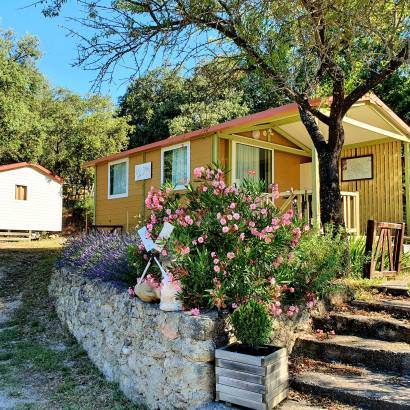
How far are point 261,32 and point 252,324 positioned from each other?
3.62m

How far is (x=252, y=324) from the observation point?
3373 mm

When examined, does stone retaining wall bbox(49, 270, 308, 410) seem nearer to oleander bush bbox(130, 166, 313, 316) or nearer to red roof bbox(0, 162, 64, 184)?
oleander bush bbox(130, 166, 313, 316)

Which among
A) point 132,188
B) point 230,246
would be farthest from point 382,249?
point 132,188

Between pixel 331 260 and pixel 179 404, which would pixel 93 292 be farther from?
pixel 331 260

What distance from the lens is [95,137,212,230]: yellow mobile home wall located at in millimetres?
10086

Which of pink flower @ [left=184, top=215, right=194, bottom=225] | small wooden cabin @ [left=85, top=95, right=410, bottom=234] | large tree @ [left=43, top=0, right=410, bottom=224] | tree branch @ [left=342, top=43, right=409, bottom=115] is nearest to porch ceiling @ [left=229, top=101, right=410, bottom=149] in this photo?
small wooden cabin @ [left=85, top=95, right=410, bottom=234]

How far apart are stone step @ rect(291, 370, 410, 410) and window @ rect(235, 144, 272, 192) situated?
6.67 metres

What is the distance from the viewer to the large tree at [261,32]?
5000 millimetres

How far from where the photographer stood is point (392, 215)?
10.3m

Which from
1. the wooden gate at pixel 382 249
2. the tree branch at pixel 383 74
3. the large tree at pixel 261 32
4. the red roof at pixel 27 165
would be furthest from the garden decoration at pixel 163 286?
the red roof at pixel 27 165

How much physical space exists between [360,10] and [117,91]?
9.90 ft

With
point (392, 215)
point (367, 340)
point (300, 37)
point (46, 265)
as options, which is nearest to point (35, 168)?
point (46, 265)

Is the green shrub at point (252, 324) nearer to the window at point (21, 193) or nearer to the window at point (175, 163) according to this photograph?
the window at point (175, 163)

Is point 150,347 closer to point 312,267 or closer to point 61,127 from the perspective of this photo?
point 312,267
